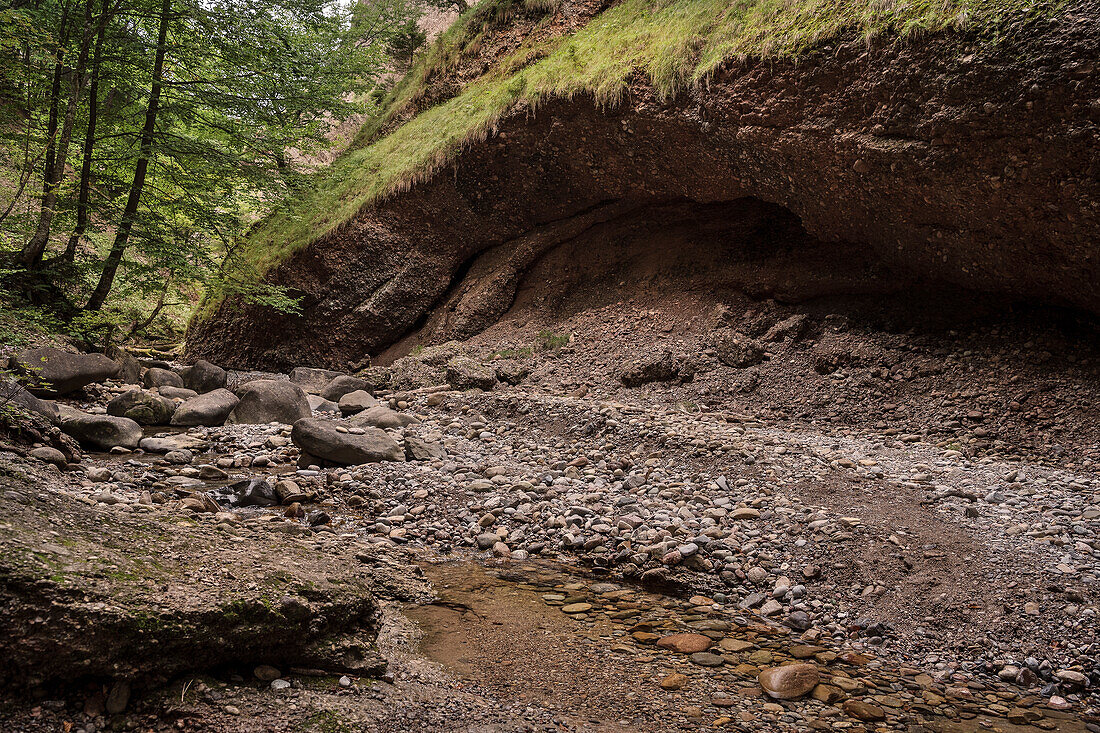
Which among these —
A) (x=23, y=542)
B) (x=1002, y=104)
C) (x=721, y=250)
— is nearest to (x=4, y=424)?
(x=23, y=542)

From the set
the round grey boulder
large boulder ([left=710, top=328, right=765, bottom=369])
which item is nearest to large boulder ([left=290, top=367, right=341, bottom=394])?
the round grey boulder

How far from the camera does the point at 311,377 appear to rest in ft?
42.2

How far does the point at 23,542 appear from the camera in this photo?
2348 millimetres

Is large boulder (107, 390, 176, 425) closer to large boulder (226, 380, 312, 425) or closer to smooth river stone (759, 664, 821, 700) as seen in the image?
large boulder (226, 380, 312, 425)

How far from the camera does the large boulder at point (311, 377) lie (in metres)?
12.4

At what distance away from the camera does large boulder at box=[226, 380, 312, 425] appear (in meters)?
9.12

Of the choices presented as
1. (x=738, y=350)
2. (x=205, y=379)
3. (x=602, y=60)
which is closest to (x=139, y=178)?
(x=205, y=379)

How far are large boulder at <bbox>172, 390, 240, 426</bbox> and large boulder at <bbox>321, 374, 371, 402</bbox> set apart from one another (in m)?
1.93

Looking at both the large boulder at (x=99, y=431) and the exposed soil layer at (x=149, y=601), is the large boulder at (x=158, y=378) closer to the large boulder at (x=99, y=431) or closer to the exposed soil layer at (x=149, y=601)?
the large boulder at (x=99, y=431)

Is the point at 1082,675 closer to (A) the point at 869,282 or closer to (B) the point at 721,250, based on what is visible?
(A) the point at 869,282

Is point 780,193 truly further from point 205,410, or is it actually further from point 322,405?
point 205,410

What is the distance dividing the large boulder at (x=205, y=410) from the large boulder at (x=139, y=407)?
22 centimetres

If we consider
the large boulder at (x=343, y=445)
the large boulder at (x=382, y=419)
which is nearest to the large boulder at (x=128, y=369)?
the large boulder at (x=382, y=419)

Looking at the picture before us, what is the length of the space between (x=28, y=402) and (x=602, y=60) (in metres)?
8.86
